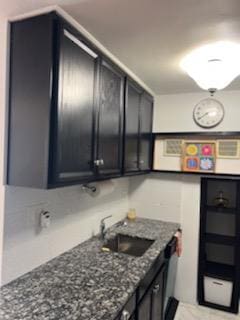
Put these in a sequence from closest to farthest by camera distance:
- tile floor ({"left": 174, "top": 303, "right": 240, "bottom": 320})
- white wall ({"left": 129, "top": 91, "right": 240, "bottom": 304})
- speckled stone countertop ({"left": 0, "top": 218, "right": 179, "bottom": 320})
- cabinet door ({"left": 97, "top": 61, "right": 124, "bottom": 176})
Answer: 1. speckled stone countertop ({"left": 0, "top": 218, "right": 179, "bottom": 320})
2. cabinet door ({"left": 97, "top": 61, "right": 124, "bottom": 176})
3. tile floor ({"left": 174, "top": 303, "right": 240, "bottom": 320})
4. white wall ({"left": 129, "top": 91, "right": 240, "bottom": 304})

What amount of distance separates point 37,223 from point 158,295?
117 centimetres

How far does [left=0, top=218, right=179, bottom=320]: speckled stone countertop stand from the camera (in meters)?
1.16

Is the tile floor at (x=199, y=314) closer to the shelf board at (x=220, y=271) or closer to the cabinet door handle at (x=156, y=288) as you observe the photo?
the shelf board at (x=220, y=271)

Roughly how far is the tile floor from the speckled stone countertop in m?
1.08

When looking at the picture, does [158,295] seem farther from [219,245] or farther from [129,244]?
[219,245]

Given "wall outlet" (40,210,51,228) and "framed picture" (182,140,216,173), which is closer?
"wall outlet" (40,210,51,228)

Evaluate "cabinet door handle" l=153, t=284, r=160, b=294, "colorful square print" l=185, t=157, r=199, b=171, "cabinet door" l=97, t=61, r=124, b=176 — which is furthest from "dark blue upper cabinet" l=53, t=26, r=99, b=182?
"colorful square print" l=185, t=157, r=199, b=171

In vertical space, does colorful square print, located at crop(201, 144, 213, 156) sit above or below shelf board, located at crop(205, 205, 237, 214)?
above

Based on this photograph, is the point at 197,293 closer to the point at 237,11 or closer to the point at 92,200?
the point at 92,200

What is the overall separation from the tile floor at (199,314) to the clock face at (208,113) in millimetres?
1945

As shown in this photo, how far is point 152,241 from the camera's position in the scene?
2266 mm

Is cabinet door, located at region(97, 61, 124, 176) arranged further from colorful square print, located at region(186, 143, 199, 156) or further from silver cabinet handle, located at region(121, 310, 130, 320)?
colorful square print, located at region(186, 143, 199, 156)

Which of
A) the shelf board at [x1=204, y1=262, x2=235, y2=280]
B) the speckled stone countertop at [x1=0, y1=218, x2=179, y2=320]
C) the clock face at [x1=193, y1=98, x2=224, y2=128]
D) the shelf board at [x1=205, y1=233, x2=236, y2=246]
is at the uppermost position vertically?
the clock face at [x1=193, y1=98, x2=224, y2=128]

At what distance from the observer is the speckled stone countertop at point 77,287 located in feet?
3.81
